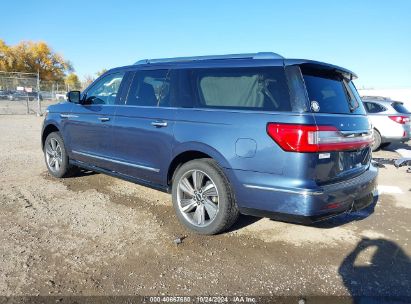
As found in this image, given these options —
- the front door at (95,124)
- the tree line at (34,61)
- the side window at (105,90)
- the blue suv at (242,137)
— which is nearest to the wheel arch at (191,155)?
the blue suv at (242,137)

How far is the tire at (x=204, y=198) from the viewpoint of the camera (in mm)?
3641

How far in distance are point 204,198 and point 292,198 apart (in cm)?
107

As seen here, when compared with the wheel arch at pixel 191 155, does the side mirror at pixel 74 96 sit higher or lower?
higher

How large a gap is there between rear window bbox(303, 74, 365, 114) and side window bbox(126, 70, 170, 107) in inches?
66.6

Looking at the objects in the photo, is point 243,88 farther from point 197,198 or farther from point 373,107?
point 373,107

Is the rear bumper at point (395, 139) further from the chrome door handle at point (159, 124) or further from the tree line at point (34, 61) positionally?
the tree line at point (34, 61)

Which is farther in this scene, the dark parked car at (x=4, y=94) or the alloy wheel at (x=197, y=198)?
the dark parked car at (x=4, y=94)

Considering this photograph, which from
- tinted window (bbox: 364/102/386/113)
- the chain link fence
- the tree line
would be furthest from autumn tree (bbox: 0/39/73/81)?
tinted window (bbox: 364/102/386/113)

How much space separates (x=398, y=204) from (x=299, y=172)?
3238mm

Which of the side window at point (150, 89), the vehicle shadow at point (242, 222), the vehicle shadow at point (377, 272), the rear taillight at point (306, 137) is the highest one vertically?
the side window at point (150, 89)

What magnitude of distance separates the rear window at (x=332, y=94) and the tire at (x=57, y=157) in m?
4.22

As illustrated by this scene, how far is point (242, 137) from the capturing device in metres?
3.40

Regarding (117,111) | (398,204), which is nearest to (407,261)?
(398,204)

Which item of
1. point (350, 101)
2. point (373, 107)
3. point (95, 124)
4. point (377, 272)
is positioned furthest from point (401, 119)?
point (95, 124)
